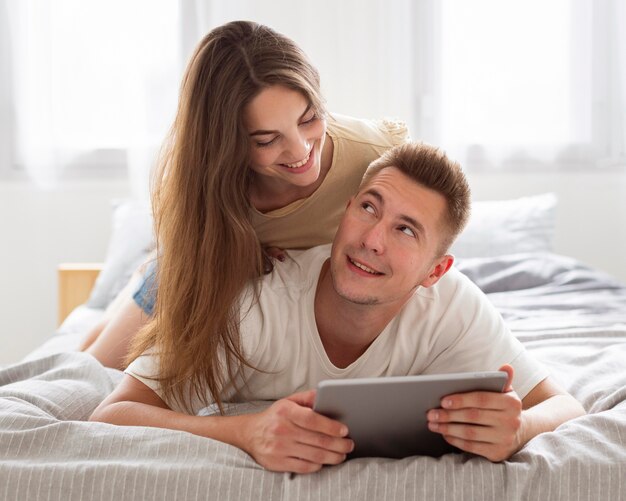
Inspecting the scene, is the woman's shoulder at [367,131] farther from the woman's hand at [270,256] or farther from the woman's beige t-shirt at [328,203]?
the woman's hand at [270,256]

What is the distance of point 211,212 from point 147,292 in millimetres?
406

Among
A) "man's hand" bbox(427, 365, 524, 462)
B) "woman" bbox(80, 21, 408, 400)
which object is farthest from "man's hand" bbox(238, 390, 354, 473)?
"woman" bbox(80, 21, 408, 400)

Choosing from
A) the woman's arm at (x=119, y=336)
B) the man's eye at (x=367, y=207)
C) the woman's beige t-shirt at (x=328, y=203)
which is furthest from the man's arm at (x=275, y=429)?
the woman's arm at (x=119, y=336)

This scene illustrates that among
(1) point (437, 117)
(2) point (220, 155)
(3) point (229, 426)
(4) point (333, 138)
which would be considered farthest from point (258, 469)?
(1) point (437, 117)

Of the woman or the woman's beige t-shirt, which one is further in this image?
the woman's beige t-shirt

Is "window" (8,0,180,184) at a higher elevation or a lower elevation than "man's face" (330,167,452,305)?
higher

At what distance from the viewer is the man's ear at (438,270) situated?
5.34 feet

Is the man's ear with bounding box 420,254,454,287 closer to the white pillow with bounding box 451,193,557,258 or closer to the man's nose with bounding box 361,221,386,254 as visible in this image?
the man's nose with bounding box 361,221,386,254

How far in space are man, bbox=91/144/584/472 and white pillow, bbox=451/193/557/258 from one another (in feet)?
4.45

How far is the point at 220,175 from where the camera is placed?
166 centimetres

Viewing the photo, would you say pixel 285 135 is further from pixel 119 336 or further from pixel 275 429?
pixel 119 336

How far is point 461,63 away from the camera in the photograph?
3.67 m

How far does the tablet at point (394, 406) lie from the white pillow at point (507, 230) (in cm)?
172

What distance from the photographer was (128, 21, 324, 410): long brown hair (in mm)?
1560
